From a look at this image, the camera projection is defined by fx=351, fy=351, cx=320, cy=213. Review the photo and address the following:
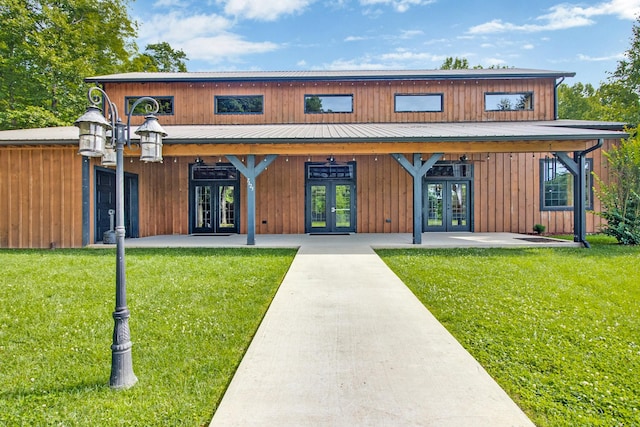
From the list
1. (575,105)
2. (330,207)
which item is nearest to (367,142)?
(330,207)

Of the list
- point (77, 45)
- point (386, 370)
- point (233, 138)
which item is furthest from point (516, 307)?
point (77, 45)

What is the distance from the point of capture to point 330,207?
13.1m

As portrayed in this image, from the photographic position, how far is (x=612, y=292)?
4.96m

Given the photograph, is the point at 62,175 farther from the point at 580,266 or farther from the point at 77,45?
the point at 77,45

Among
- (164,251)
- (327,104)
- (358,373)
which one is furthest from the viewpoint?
(327,104)

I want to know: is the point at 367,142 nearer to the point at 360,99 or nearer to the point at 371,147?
the point at 371,147

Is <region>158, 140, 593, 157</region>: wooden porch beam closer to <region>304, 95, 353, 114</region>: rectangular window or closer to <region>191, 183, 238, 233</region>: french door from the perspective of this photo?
<region>191, 183, 238, 233</region>: french door

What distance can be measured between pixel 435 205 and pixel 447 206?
442 millimetres

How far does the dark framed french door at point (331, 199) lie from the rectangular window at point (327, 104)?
7.30ft

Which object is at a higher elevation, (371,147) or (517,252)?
(371,147)

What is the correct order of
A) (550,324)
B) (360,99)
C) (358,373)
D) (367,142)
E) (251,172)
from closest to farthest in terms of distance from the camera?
(358,373)
(550,324)
(367,142)
(251,172)
(360,99)

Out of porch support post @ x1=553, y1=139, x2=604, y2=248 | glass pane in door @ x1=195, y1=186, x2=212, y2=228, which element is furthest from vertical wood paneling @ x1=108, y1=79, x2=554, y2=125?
porch support post @ x1=553, y1=139, x2=604, y2=248

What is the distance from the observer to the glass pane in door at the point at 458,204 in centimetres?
1320

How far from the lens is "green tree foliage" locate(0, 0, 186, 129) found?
1853cm
